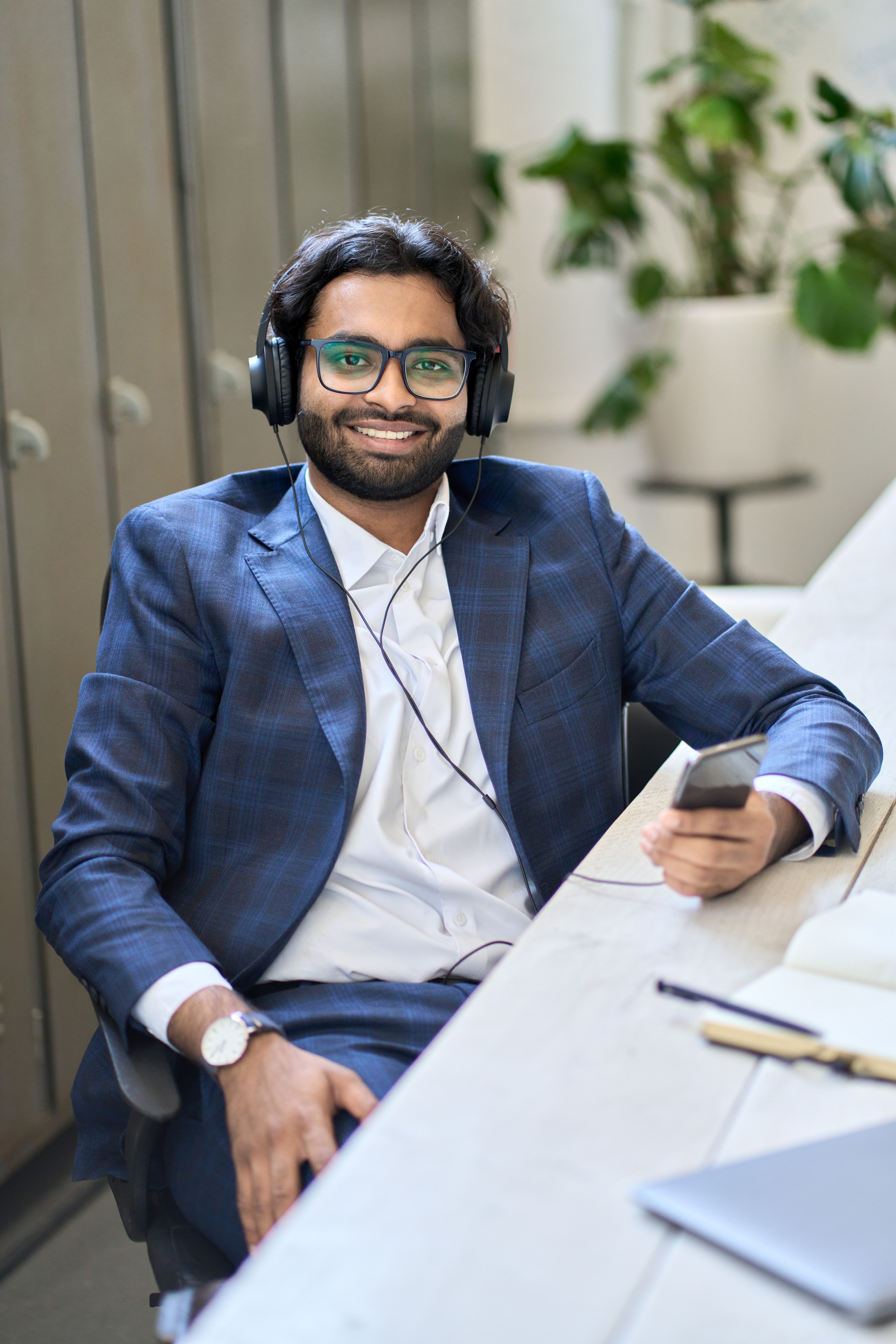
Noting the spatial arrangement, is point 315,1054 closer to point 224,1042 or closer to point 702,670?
point 224,1042

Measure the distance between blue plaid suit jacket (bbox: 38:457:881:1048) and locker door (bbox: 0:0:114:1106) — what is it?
0.57m

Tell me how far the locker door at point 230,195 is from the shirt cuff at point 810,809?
4.83ft

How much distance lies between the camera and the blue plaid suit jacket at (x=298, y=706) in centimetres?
109

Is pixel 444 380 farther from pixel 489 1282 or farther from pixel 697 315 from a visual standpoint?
pixel 697 315

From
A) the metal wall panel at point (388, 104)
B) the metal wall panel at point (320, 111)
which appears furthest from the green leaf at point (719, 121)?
the metal wall panel at point (320, 111)

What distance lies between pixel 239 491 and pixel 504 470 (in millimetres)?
306

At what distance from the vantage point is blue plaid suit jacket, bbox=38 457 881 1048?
109cm

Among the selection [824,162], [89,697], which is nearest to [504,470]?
[89,697]

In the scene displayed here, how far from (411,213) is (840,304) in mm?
1270

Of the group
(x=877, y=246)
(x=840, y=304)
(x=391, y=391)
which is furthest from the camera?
(x=877, y=246)

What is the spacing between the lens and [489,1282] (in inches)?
21.1

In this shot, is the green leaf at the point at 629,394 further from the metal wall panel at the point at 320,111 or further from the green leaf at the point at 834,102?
the metal wall panel at the point at 320,111

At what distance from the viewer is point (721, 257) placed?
3.98 meters

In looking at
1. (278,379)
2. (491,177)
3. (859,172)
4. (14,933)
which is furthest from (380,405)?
(491,177)
